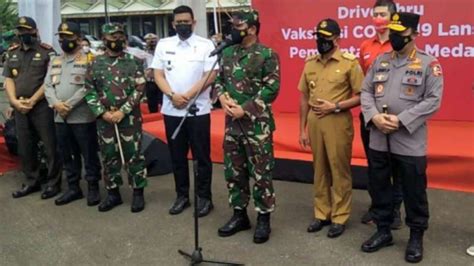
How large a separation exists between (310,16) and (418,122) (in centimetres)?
374

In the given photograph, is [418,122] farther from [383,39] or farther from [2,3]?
[2,3]

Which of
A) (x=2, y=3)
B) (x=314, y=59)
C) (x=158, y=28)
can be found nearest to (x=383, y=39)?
(x=314, y=59)

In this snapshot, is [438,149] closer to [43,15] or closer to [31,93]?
[31,93]

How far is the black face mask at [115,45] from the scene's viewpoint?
4625 millimetres

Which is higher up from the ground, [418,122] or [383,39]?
[383,39]

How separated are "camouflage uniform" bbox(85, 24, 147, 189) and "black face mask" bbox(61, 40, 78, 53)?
345 mm

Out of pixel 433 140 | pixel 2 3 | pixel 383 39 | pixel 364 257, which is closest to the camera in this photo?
pixel 364 257

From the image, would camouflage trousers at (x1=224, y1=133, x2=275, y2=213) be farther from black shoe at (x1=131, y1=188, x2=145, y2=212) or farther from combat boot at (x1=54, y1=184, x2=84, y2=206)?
combat boot at (x1=54, y1=184, x2=84, y2=206)

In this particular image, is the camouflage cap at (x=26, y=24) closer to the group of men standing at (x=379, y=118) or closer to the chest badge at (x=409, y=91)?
the group of men standing at (x=379, y=118)

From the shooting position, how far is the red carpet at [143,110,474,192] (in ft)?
16.4

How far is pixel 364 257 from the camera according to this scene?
147 inches

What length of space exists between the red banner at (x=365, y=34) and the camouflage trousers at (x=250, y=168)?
3.10m

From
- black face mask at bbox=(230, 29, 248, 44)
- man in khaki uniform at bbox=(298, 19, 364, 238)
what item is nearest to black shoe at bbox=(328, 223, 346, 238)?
man in khaki uniform at bbox=(298, 19, 364, 238)

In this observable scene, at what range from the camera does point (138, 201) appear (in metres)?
4.94
